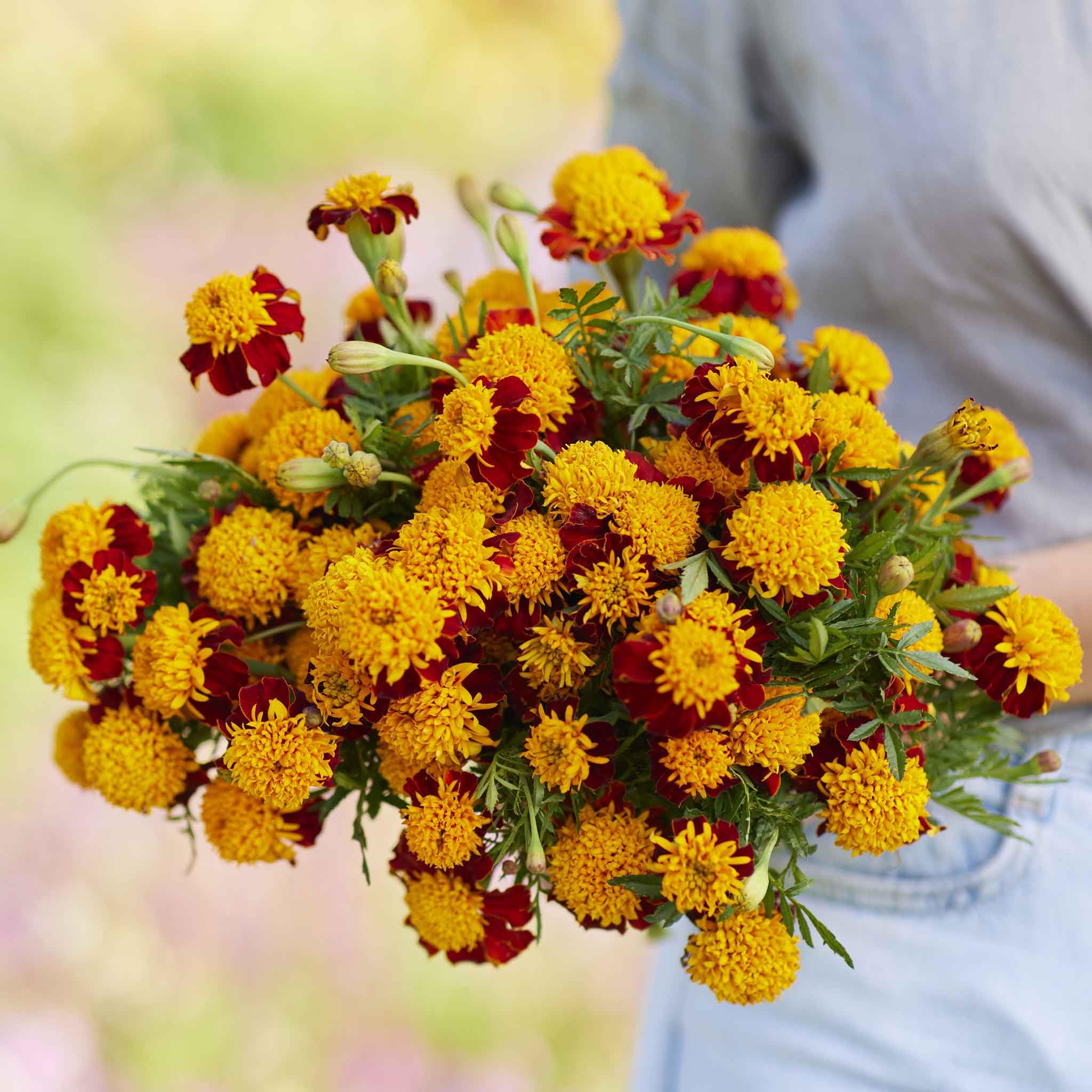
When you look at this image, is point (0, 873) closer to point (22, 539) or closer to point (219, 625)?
point (22, 539)

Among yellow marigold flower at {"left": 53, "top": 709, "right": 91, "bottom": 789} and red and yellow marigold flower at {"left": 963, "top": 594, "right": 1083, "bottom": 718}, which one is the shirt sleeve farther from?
yellow marigold flower at {"left": 53, "top": 709, "right": 91, "bottom": 789}

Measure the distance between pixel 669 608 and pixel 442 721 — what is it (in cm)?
9

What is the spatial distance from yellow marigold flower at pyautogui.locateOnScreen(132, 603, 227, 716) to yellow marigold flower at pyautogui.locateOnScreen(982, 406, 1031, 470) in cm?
36

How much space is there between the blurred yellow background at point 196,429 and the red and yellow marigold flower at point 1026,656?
1.05 m

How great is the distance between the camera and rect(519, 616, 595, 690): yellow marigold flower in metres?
0.37

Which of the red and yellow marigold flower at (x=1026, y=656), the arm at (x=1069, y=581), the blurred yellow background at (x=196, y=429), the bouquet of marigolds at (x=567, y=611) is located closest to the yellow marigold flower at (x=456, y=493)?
the bouquet of marigolds at (x=567, y=611)

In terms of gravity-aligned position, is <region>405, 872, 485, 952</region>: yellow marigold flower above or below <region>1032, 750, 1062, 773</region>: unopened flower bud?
below

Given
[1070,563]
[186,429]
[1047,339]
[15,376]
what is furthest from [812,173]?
[15,376]

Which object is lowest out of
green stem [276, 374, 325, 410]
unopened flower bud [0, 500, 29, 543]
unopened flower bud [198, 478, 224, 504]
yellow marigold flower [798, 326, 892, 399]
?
unopened flower bud [0, 500, 29, 543]

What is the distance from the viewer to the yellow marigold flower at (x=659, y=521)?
37 cm

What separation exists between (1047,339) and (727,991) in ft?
1.61

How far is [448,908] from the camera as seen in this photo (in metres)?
0.43

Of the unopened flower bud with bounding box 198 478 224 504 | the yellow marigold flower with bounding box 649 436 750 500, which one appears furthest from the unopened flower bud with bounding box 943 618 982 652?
the unopened flower bud with bounding box 198 478 224 504

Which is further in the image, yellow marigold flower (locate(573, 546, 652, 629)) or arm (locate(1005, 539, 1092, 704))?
arm (locate(1005, 539, 1092, 704))
